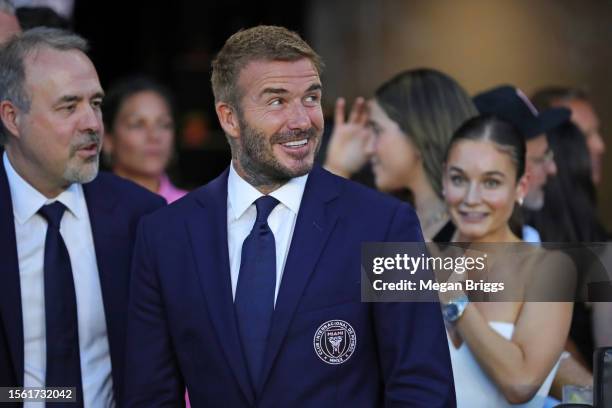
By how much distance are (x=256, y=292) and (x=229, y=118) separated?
516mm

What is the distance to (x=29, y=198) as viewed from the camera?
9.75 feet

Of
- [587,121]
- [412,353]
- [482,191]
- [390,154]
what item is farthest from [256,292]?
[587,121]

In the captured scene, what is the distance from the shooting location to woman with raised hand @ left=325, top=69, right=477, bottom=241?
3936mm

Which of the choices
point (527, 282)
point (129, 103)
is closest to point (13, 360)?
point (527, 282)

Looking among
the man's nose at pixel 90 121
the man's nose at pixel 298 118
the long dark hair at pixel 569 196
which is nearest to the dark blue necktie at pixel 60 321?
the man's nose at pixel 90 121

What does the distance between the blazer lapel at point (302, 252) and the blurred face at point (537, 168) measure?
59.4 inches

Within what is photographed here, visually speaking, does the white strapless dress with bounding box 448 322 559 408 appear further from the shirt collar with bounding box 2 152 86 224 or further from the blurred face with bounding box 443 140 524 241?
the shirt collar with bounding box 2 152 86 224

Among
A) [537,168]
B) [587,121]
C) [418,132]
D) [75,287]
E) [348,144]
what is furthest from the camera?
[587,121]

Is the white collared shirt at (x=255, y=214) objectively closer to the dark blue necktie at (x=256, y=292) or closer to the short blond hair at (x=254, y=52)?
the dark blue necktie at (x=256, y=292)

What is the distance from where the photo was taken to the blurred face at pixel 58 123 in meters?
2.96

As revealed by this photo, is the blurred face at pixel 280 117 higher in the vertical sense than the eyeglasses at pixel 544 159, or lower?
lower

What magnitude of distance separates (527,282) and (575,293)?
18 cm

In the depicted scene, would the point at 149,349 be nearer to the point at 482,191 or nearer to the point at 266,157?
the point at 266,157

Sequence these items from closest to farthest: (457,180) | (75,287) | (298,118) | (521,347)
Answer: (298,118) → (75,287) → (521,347) → (457,180)
